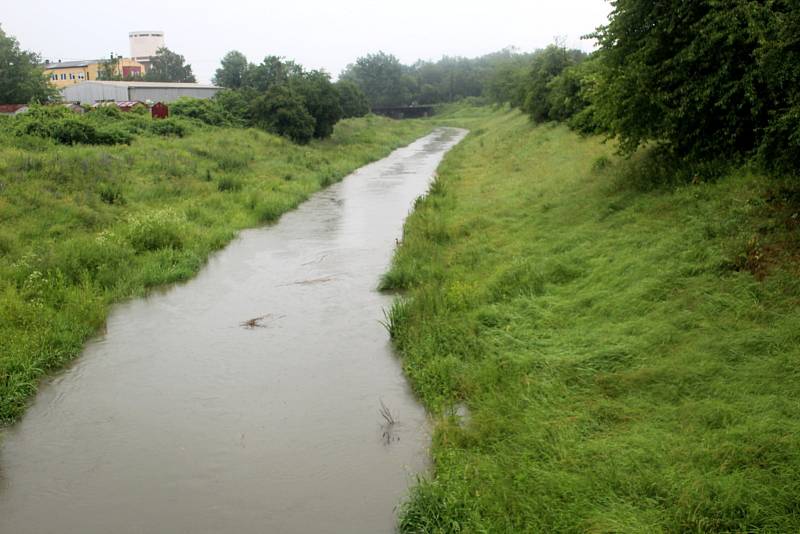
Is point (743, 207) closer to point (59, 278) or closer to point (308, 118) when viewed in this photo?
point (59, 278)

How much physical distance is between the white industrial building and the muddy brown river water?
173 feet

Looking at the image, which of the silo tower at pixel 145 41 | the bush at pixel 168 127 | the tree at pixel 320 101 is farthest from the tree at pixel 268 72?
the silo tower at pixel 145 41

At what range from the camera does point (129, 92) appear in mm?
60094

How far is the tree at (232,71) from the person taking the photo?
69.1m

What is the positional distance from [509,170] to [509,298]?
Answer: 45.8 ft

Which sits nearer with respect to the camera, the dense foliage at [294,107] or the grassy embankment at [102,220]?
the grassy embankment at [102,220]

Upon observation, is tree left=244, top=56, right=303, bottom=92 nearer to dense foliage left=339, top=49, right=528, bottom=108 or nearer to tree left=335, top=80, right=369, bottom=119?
tree left=335, top=80, right=369, bottom=119

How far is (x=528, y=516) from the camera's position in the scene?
5668mm

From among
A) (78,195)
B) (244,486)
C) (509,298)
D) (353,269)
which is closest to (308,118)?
(78,195)

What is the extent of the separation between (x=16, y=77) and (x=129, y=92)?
8897mm

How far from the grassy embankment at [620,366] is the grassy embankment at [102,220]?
17.0 ft

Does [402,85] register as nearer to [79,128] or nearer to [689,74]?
[79,128]

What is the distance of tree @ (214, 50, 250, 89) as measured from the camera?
6912 cm

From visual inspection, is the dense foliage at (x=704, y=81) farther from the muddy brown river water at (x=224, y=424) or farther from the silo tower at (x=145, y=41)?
the silo tower at (x=145, y=41)
